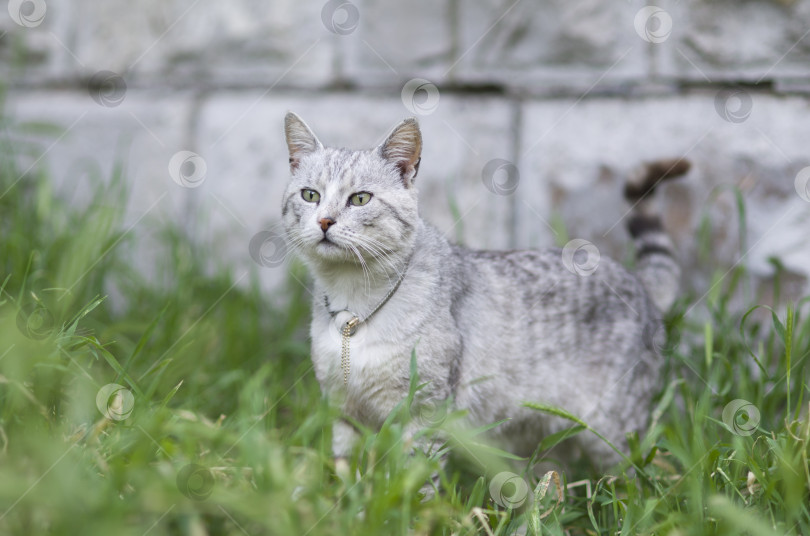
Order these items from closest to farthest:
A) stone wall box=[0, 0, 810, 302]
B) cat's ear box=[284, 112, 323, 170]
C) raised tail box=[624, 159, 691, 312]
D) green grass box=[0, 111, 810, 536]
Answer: green grass box=[0, 111, 810, 536]
cat's ear box=[284, 112, 323, 170]
raised tail box=[624, 159, 691, 312]
stone wall box=[0, 0, 810, 302]

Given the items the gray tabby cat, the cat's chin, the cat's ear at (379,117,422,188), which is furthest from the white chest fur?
the cat's ear at (379,117,422,188)

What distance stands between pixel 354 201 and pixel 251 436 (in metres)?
0.93

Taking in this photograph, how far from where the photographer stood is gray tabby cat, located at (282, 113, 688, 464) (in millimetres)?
2350

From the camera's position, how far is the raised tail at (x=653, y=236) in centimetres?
305

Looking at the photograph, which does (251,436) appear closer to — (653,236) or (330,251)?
(330,251)

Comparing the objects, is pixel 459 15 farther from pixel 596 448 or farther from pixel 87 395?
pixel 87 395

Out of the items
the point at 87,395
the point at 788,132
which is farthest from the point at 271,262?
the point at 788,132

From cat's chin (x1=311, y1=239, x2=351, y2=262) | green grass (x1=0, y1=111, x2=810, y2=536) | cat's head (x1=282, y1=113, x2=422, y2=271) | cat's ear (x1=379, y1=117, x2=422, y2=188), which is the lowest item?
green grass (x1=0, y1=111, x2=810, y2=536)

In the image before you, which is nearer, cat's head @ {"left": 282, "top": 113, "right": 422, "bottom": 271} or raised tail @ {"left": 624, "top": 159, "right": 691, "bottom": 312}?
cat's head @ {"left": 282, "top": 113, "right": 422, "bottom": 271}

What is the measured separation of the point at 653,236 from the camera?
10.1 feet

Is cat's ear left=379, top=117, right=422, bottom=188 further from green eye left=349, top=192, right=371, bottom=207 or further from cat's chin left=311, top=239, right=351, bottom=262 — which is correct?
cat's chin left=311, top=239, right=351, bottom=262

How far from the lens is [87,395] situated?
1.93m

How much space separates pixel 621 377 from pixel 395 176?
1202 millimetres

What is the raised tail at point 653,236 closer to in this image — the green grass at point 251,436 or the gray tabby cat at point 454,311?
the gray tabby cat at point 454,311
